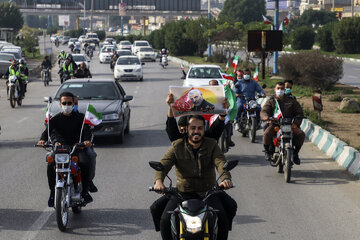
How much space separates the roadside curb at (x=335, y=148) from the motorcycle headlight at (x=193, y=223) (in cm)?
708

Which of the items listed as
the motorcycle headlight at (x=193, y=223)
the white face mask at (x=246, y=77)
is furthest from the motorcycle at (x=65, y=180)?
the white face mask at (x=246, y=77)

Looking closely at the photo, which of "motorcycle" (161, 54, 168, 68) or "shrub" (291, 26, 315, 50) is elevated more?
"shrub" (291, 26, 315, 50)

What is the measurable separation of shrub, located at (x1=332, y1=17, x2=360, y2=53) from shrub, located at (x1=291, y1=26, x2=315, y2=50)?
11.6m

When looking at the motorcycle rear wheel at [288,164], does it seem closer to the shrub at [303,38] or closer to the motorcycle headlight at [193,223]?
the motorcycle headlight at [193,223]

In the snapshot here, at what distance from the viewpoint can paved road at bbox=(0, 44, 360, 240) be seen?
344 inches

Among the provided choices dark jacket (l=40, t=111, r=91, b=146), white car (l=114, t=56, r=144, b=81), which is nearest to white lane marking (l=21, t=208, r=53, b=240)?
dark jacket (l=40, t=111, r=91, b=146)

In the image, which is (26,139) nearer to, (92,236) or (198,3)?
(92,236)

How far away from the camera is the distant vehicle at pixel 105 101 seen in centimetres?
1647

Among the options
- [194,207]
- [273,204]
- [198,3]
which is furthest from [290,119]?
[198,3]

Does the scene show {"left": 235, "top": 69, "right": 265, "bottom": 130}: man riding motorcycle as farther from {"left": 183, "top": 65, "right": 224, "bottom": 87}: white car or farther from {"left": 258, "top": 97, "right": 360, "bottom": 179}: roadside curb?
{"left": 183, "top": 65, "right": 224, "bottom": 87}: white car

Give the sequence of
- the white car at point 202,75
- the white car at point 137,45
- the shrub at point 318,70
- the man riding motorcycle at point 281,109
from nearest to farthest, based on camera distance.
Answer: the man riding motorcycle at point 281,109 < the white car at point 202,75 < the shrub at point 318,70 < the white car at point 137,45

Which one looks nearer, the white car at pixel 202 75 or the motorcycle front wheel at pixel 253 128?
the motorcycle front wheel at pixel 253 128

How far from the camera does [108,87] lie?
58.4 ft

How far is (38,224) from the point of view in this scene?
358 inches
